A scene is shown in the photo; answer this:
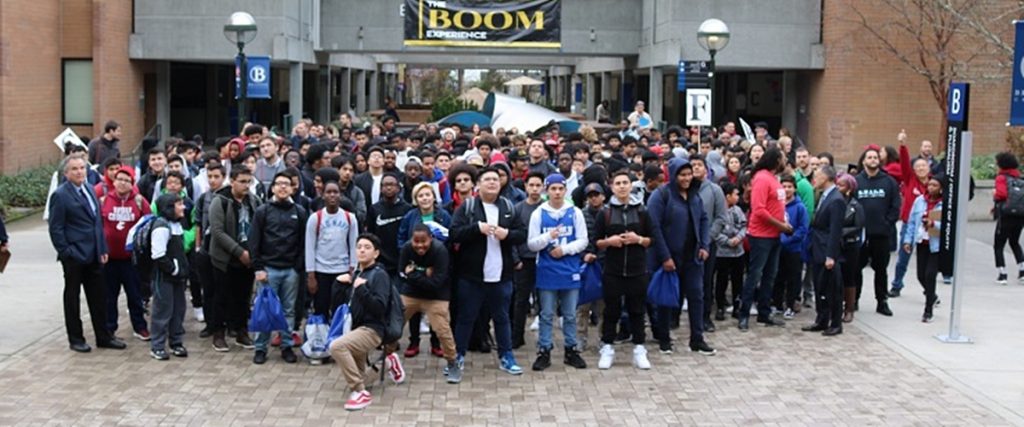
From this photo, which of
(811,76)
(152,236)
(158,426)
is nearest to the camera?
(158,426)

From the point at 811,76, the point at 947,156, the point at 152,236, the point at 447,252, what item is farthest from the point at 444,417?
the point at 811,76

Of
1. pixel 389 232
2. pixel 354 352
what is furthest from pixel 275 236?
pixel 354 352

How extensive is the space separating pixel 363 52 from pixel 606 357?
2572 cm

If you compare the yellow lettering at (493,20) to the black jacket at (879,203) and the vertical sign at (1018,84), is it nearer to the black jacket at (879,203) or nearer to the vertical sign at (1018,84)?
the black jacket at (879,203)

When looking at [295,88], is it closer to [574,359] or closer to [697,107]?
[697,107]

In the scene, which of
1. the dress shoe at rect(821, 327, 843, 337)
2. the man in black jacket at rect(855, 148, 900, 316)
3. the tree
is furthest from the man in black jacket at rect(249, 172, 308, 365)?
the tree

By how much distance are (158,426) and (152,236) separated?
99.5 inches

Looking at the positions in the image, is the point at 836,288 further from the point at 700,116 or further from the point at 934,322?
the point at 700,116

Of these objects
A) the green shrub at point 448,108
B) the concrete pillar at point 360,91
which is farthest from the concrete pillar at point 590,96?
the green shrub at point 448,108

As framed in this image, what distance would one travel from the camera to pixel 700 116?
18.2 metres

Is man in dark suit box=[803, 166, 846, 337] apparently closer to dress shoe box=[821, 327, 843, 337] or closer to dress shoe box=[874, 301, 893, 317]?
dress shoe box=[821, 327, 843, 337]

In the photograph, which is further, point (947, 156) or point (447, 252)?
point (947, 156)

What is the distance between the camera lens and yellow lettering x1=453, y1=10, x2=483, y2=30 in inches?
1333

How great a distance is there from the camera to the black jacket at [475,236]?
10.4m
